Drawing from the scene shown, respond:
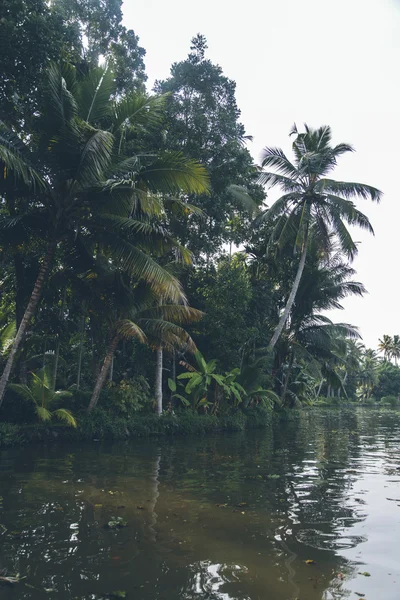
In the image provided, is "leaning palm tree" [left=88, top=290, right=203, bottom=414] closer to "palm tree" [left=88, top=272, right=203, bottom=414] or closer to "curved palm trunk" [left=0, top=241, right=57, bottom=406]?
"palm tree" [left=88, top=272, right=203, bottom=414]

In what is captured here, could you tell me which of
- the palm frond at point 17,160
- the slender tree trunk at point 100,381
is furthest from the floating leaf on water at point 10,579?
the slender tree trunk at point 100,381

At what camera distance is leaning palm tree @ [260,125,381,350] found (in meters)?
22.4

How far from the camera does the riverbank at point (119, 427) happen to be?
13.1m

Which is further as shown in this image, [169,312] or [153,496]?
[169,312]

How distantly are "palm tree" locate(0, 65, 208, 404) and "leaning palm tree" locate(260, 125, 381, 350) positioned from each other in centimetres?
1105

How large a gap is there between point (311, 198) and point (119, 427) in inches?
569

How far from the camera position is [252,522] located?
5719mm

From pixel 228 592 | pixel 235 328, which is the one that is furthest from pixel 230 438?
pixel 228 592

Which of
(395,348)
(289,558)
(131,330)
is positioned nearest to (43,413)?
(131,330)

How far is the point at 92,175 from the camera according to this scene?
37.6ft

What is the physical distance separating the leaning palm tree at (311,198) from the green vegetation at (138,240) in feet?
0.33

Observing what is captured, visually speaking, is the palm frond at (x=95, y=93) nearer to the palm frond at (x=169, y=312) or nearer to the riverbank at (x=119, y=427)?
the palm frond at (x=169, y=312)

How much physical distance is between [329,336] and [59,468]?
19.8 m

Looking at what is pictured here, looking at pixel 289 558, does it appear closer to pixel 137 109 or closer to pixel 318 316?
pixel 137 109
